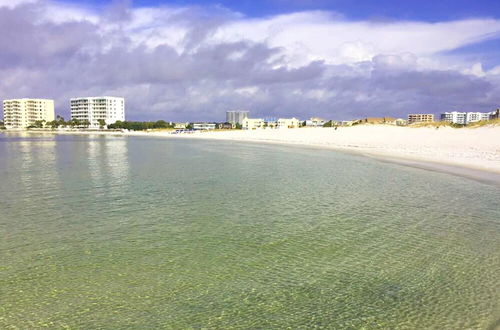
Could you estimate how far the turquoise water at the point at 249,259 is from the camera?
6.81 m

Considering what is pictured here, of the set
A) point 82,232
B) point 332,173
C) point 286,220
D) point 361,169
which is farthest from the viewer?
point 361,169

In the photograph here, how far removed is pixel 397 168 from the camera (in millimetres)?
30000

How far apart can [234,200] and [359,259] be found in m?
8.27

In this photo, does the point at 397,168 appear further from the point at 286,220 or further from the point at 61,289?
the point at 61,289

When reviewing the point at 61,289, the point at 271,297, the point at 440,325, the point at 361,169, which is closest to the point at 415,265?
the point at 440,325

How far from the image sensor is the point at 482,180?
22.4 metres

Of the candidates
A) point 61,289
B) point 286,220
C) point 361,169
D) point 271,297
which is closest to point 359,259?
point 271,297

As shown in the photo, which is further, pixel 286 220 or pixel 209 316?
pixel 286 220

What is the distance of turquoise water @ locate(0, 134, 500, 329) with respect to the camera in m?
6.81

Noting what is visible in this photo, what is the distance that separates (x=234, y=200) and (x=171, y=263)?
25.9ft

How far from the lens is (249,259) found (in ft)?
31.3

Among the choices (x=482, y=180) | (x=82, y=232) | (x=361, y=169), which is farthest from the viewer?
(x=361, y=169)

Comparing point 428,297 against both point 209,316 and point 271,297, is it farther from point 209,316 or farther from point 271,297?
point 209,316

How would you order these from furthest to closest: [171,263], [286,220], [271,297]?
[286,220], [171,263], [271,297]
